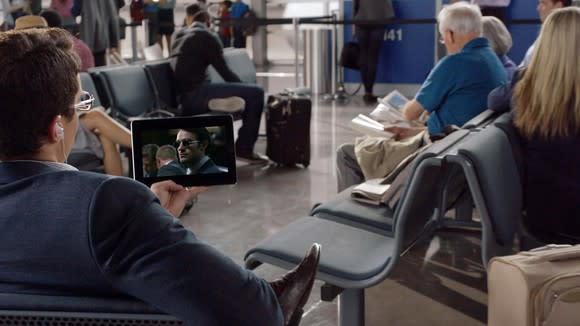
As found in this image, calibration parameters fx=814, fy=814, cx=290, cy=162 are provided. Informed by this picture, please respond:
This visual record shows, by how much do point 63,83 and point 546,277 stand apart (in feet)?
4.03

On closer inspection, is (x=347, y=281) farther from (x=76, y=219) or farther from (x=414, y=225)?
(x=76, y=219)

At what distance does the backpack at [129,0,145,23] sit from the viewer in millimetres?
11834

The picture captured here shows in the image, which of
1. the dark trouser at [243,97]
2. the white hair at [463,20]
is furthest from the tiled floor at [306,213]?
the white hair at [463,20]

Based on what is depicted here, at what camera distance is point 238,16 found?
13.4 metres

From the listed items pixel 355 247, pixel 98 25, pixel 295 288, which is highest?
pixel 98 25

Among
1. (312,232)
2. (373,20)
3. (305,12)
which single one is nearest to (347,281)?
(312,232)

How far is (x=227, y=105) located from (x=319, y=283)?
3.21 metres

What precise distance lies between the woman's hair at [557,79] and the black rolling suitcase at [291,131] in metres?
3.43

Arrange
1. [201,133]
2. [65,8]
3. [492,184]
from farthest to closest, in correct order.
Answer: [65,8]
[492,184]
[201,133]

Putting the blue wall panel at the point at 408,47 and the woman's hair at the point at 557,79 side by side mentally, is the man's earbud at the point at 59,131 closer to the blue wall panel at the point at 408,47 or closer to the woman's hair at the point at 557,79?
the woman's hair at the point at 557,79

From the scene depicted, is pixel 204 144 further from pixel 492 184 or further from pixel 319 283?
pixel 319 283

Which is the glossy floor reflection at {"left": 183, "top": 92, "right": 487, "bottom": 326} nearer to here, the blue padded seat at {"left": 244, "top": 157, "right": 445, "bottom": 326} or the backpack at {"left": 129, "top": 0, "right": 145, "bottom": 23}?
the blue padded seat at {"left": 244, "top": 157, "right": 445, "bottom": 326}

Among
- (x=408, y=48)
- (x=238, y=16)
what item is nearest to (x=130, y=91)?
(x=408, y=48)

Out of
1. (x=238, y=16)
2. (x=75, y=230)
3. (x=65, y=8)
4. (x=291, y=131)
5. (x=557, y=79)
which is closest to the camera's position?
(x=75, y=230)
